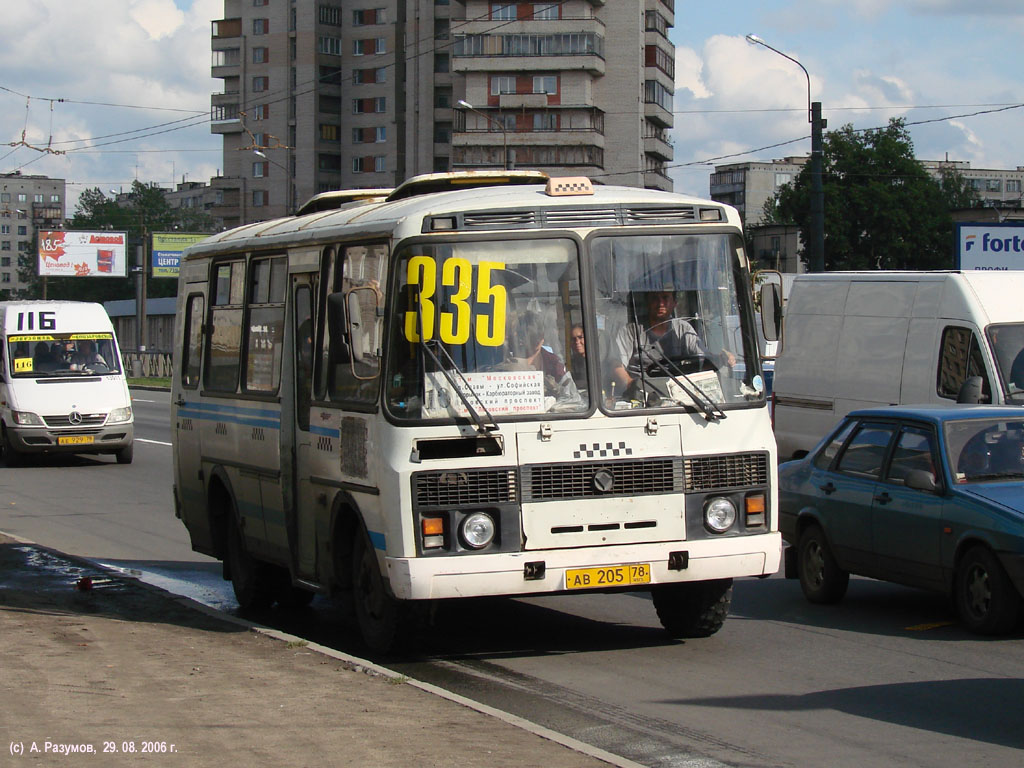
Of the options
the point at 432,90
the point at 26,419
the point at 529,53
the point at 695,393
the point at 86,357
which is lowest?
the point at 26,419

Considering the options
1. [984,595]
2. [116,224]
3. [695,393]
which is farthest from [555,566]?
[116,224]

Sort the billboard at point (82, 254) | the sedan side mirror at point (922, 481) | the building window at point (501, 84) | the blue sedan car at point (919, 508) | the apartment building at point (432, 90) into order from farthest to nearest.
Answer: the building window at point (501, 84) < the apartment building at point (432, 90) < the billboard at point (82, 254) < the sedan side mirror at point (922, 481) < the blue sedan car at point (919, 508)

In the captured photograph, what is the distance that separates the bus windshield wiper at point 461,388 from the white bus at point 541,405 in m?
0.01

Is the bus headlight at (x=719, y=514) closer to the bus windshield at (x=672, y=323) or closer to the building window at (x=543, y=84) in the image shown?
the bus windshield at (x=672, y=323)

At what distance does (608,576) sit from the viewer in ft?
27.8

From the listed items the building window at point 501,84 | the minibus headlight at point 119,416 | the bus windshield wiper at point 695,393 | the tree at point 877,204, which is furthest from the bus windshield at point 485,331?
the building window at point 501,84

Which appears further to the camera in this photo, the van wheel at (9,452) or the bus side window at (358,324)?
the van wheel at (9,452)

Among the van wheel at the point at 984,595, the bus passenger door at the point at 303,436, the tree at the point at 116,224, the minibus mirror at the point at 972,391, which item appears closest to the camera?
the van wheel at the point at 984,595

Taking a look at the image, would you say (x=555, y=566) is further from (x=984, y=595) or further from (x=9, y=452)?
(x=9, y=452)

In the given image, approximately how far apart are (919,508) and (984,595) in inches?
31.5

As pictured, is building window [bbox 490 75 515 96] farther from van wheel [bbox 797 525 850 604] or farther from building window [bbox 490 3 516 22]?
van wheel [bbox 797 525 850 604]

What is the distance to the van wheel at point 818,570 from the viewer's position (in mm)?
11008

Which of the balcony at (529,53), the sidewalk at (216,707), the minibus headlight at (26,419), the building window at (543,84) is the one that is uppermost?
the balcony at (529,53)

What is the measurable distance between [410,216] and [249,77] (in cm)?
11643
